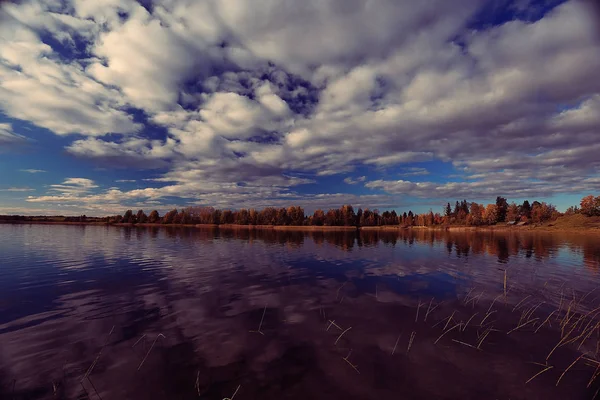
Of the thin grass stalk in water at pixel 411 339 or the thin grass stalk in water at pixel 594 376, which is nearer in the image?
the thin grass stalk in water at pixel 594 376

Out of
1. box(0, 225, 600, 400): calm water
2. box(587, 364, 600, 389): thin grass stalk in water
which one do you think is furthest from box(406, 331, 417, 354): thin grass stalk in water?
box(587, 364, 600, 389): thin grass stalk in water

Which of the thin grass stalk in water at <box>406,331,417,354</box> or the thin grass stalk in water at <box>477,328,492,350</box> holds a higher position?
the thin grass stalk in water at <box>406,331,417,354</box>

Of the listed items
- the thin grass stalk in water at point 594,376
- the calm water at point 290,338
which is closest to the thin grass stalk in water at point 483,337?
the calm water at point 290,338

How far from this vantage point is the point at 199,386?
998 centimetres

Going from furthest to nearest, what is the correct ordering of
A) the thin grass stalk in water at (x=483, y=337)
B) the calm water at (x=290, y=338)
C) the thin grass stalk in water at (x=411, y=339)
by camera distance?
the thin grass stalk in water at (x=483, y=337) → the thin grass stalk in water at (x=411, y=339) → the calm water at (x=290, y=338)

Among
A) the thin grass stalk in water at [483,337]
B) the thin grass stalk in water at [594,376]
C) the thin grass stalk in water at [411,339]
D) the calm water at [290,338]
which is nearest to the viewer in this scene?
the calm water at [290,338]

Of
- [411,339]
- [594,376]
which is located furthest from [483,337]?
[411,339]

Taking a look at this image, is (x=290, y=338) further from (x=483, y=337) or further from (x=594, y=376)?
(x=594, y=376)

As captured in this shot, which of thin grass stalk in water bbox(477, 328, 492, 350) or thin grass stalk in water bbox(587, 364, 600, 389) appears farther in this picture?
thin grass stalk in water bbox(477, 328, 492, 350)

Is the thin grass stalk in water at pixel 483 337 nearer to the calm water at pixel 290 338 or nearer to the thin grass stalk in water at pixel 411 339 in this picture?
the calm water at pixel 290 338

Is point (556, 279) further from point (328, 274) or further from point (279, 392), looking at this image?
point (279, 392)

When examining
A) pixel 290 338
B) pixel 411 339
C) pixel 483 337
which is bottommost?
pixel 483 337

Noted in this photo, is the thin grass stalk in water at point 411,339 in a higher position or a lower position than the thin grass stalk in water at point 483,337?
higher

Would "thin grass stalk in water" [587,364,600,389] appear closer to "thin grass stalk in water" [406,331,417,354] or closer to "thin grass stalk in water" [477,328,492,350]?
"thin grass stalk in water" [477,328,492,350]
